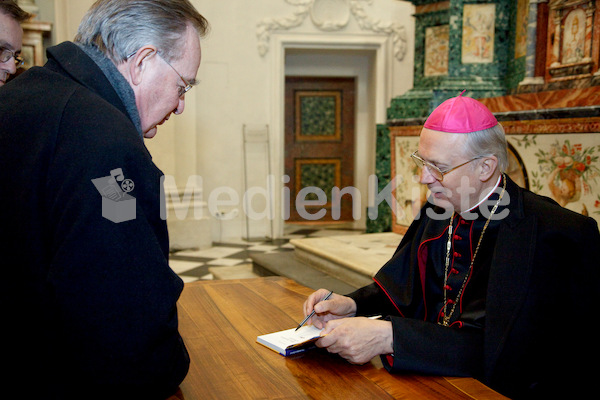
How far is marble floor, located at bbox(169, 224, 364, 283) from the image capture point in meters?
5.56

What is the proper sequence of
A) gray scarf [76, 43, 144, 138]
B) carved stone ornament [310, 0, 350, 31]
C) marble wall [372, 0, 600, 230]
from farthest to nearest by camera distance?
carved stone ornament [310, 0, 350, 31] < marble wall [372, 0, 600, 230] < gray scarf [76, 43, 144, 138]

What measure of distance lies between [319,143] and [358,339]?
768 cm

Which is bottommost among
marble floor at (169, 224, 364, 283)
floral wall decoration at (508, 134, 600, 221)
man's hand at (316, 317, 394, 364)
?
marble floor at (169, 224, 364, 283)

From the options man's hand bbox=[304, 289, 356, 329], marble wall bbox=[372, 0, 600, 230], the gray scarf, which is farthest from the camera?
marble wall bbox=[372, 0, 600, 230]

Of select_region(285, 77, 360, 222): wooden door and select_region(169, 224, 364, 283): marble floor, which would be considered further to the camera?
select_region(285, 77, 360, 222): wooden door

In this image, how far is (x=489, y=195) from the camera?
186 cm

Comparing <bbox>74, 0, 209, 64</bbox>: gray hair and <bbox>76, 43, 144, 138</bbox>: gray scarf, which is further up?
<bbox>74, 0, 209, 64</bbox>: gray hair

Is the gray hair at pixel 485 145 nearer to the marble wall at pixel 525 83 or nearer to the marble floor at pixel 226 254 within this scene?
the marble wall at pixel 525 83

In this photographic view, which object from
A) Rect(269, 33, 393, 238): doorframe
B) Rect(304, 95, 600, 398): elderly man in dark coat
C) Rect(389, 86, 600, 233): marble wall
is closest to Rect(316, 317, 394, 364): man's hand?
Rect(304, 95, 600, 398): elderly man in dark coat

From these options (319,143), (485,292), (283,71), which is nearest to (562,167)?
(485,292)

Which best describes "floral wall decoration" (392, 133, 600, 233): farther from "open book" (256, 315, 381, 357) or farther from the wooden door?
the wooden door

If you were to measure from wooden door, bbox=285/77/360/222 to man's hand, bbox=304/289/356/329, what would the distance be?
7081 mm

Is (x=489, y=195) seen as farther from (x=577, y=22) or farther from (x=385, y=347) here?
(x=577, y=22)

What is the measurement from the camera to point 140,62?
127 cm
